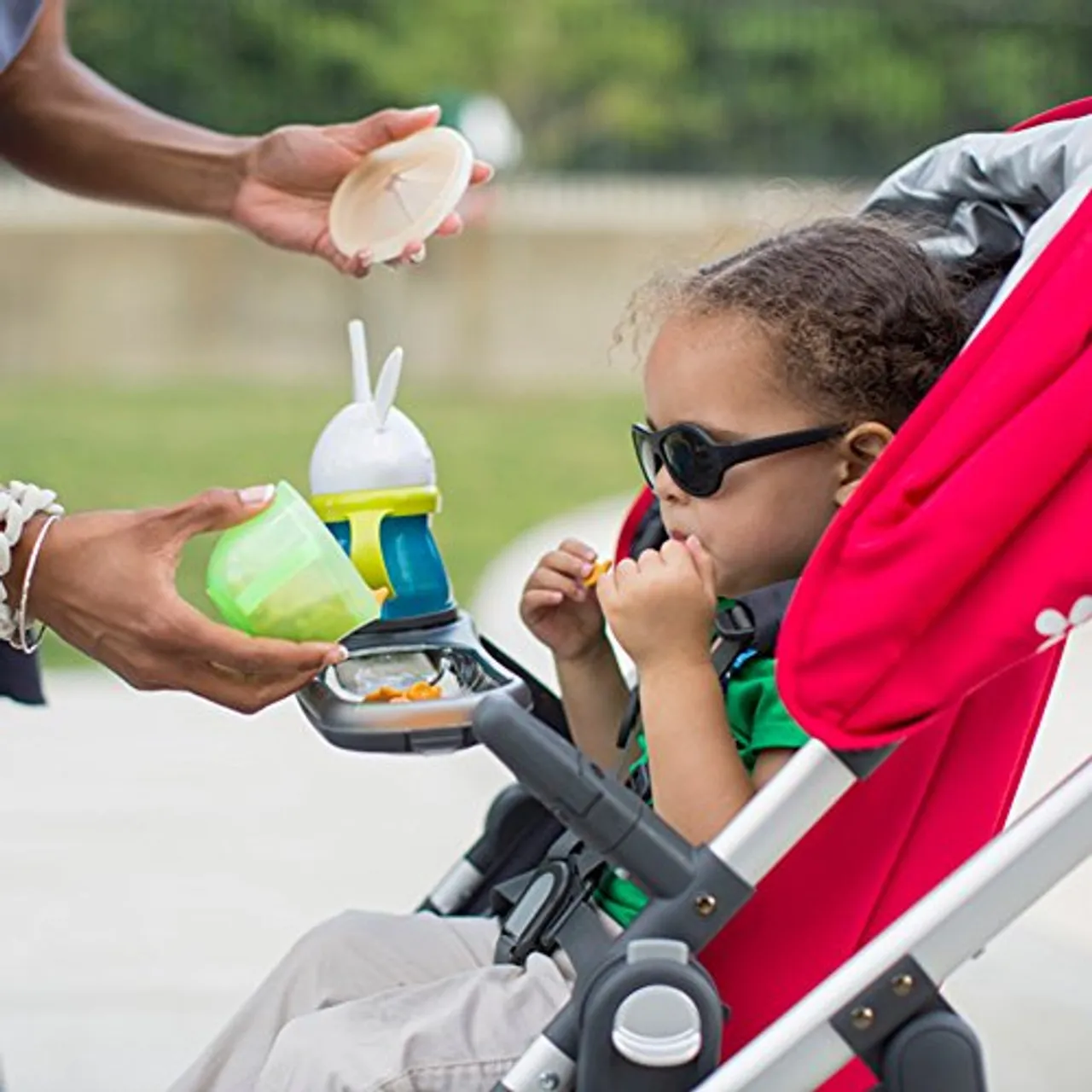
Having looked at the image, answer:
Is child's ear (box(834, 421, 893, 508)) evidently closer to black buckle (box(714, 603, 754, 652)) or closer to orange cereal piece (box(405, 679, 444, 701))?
black buckle (box(714, 603, 754, 652))

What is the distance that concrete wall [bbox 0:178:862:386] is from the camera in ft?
41.5

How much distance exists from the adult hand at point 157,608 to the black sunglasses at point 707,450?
1.19ft

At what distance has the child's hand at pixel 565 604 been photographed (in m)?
2.43

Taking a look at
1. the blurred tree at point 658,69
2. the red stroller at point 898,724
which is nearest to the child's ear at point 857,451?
the red stroller at point 898,724

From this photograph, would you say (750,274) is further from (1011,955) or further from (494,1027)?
(1011,955)

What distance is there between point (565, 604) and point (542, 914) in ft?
1.36

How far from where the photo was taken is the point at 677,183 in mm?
14078

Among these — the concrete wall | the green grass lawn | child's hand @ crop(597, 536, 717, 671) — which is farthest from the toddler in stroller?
the concrete wall

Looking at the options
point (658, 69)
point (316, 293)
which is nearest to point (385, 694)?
point (316, 293)

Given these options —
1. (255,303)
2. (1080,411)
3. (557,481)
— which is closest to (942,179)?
(1080,411)

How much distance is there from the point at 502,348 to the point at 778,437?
439 inches

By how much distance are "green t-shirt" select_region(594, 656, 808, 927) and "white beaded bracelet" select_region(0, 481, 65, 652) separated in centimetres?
62

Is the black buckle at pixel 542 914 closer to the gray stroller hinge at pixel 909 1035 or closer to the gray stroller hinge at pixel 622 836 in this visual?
the gray stroller hinge at pixel 622 836

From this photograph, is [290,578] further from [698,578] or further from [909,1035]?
[909,1035]
